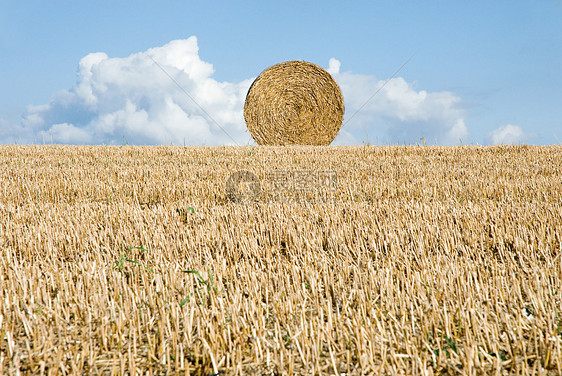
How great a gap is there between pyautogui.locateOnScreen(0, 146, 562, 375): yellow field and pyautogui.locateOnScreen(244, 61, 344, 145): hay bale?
29.5 feet

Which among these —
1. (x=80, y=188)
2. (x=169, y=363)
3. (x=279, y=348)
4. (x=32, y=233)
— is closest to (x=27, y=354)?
(x=169, y=363)

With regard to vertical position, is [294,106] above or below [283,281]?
above

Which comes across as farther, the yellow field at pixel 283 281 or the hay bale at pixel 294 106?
the hay bale at pixel 294 106

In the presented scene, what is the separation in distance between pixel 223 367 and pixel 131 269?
4.83ft

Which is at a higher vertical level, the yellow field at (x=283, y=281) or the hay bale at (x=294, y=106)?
the hay bale at (x=294, y=106)

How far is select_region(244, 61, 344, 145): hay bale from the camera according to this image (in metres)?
14.7

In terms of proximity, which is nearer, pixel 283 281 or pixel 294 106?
pixel 283 281

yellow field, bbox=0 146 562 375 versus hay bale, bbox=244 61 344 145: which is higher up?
hay bale, bbox=244 61 344 145

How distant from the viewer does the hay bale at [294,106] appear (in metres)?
14.7

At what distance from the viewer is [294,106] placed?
1495 cm

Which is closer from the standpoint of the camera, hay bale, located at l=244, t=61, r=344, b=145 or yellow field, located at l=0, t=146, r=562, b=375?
yellow field, located at l=0, t=146, r=562, b=375

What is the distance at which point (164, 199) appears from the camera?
5.74 meters

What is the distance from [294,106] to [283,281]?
12753mm

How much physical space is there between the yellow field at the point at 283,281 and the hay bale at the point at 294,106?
8985 mm
